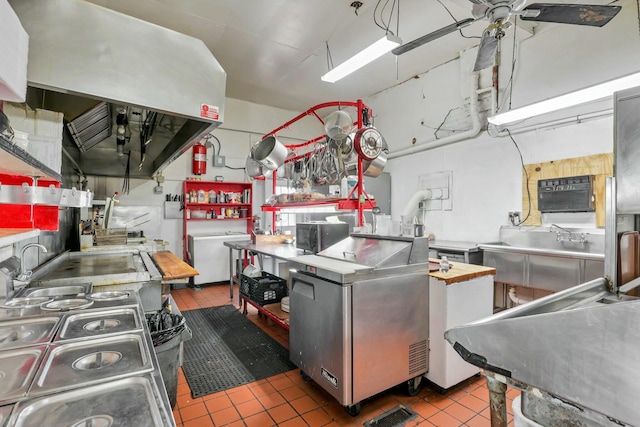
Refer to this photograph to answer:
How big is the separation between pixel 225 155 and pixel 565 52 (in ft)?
19.7

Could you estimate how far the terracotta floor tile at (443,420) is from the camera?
6.71ft

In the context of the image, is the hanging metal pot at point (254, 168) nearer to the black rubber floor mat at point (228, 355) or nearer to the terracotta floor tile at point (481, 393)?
the black rubber floor mat at point (228, 355)

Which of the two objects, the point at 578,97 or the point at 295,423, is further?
the point at 578,97

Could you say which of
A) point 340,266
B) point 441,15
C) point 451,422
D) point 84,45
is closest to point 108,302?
point 84,45

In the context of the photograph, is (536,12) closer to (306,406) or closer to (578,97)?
(578,97)

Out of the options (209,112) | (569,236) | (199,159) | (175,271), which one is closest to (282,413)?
(175,271)

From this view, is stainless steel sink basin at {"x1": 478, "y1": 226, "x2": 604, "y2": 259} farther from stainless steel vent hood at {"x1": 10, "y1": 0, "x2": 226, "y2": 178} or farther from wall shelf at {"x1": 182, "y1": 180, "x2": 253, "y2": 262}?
wall shelf at {"x1": 182, "y1": 180, "x2": 253, "y2": 262}

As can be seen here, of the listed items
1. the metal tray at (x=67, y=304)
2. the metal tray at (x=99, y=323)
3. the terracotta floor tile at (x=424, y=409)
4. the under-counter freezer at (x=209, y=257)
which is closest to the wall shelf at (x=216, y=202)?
the under-counter freezer at (x=209, y=257)

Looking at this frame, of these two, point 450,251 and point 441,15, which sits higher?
point 441,15

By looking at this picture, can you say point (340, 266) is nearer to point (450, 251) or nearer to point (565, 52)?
point (450, 251)

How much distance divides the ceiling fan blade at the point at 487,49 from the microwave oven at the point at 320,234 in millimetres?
2095

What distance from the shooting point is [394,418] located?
209cm

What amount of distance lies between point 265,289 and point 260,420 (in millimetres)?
1871

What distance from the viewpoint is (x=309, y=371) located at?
245cm
